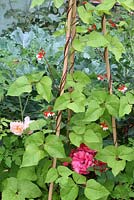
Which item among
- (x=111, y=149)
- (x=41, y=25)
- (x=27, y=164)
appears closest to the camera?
(x=27, y=164)

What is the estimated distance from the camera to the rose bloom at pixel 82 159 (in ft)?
6.44

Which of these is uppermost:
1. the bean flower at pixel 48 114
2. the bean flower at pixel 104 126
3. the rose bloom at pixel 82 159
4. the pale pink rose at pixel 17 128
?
the bean flower at pixel 48 114

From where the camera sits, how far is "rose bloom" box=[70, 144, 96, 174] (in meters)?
1.96

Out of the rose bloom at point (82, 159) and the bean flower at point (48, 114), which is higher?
the bean flower at point (48, 114)

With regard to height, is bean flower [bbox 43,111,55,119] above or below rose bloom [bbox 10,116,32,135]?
above

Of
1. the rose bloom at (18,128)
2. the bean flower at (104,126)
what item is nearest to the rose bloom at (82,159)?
the bean flower at (104,126)

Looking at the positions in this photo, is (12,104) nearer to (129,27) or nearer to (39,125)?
(39,125)

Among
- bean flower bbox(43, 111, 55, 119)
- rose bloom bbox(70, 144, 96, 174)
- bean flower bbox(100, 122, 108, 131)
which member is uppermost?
bean flower bbox(43, 111, 55, 119)

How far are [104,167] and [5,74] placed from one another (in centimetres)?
73

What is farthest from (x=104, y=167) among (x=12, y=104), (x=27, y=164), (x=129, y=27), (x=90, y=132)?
(x=129, y=27)

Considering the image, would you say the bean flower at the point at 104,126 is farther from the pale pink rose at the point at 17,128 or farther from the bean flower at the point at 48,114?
the pale pink rose at the point at 17,128

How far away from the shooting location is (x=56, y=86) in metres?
2.37

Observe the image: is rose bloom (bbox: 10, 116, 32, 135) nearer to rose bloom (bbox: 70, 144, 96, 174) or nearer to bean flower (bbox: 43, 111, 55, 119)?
bean flower (bbox: 43, 111, 55, 119)

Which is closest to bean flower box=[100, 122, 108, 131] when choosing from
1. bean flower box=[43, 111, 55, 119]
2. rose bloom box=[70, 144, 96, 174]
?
rose bloom box=[70, 144, 96, 174]
